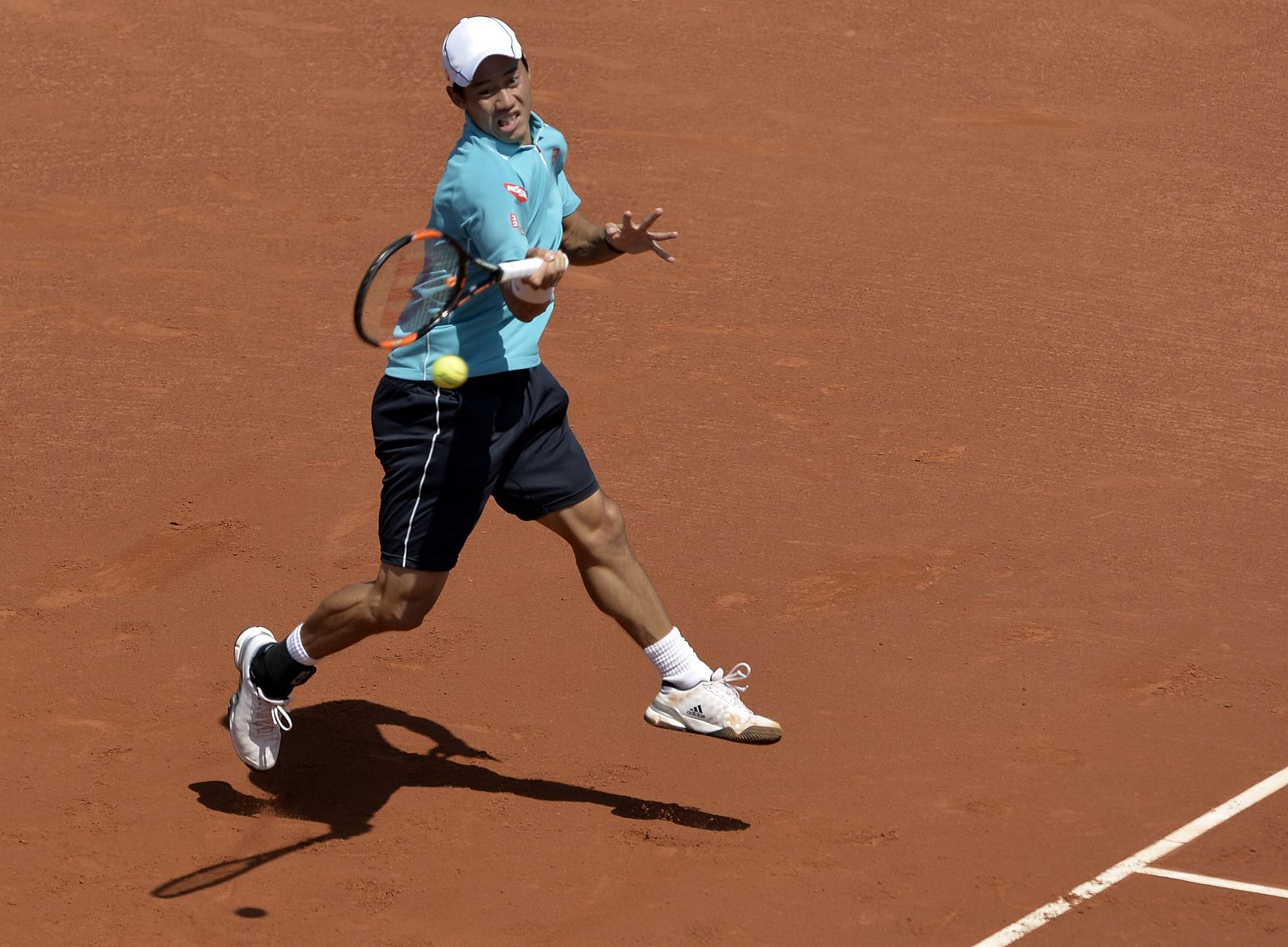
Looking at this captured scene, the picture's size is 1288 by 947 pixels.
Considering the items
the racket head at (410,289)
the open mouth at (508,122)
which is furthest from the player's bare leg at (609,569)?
the open mouth at (508,122)

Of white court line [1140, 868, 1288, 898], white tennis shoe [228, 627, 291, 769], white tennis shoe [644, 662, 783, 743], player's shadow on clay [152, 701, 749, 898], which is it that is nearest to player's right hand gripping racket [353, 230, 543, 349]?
white tennis shoe [228, 627, 291, 769]

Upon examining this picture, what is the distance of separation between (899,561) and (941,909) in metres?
2.44

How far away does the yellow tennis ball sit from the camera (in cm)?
508

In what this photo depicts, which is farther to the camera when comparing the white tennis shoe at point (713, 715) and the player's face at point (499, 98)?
the white tennis shoe at point (713, 715)

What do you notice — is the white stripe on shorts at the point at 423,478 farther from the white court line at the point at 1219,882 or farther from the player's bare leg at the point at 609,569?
the white court line at the point at 1219,882

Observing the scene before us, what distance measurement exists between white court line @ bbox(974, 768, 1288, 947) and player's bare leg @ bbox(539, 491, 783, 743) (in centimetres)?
97

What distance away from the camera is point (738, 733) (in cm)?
538

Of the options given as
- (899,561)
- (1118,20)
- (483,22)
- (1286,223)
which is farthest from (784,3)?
(483,22)

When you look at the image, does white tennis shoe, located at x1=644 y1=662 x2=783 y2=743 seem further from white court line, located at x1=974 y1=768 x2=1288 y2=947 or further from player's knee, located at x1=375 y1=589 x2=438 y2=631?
white court line, located at x1=974 y1=768 x2=1288 y2=947

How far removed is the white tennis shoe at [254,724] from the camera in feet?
18.0

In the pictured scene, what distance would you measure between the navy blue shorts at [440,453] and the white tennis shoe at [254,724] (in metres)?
0.65

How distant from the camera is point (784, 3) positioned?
545 inches

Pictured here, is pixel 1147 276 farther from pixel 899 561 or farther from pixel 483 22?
pixel 483 22

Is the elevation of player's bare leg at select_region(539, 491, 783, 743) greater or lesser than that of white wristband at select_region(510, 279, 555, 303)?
lesser
